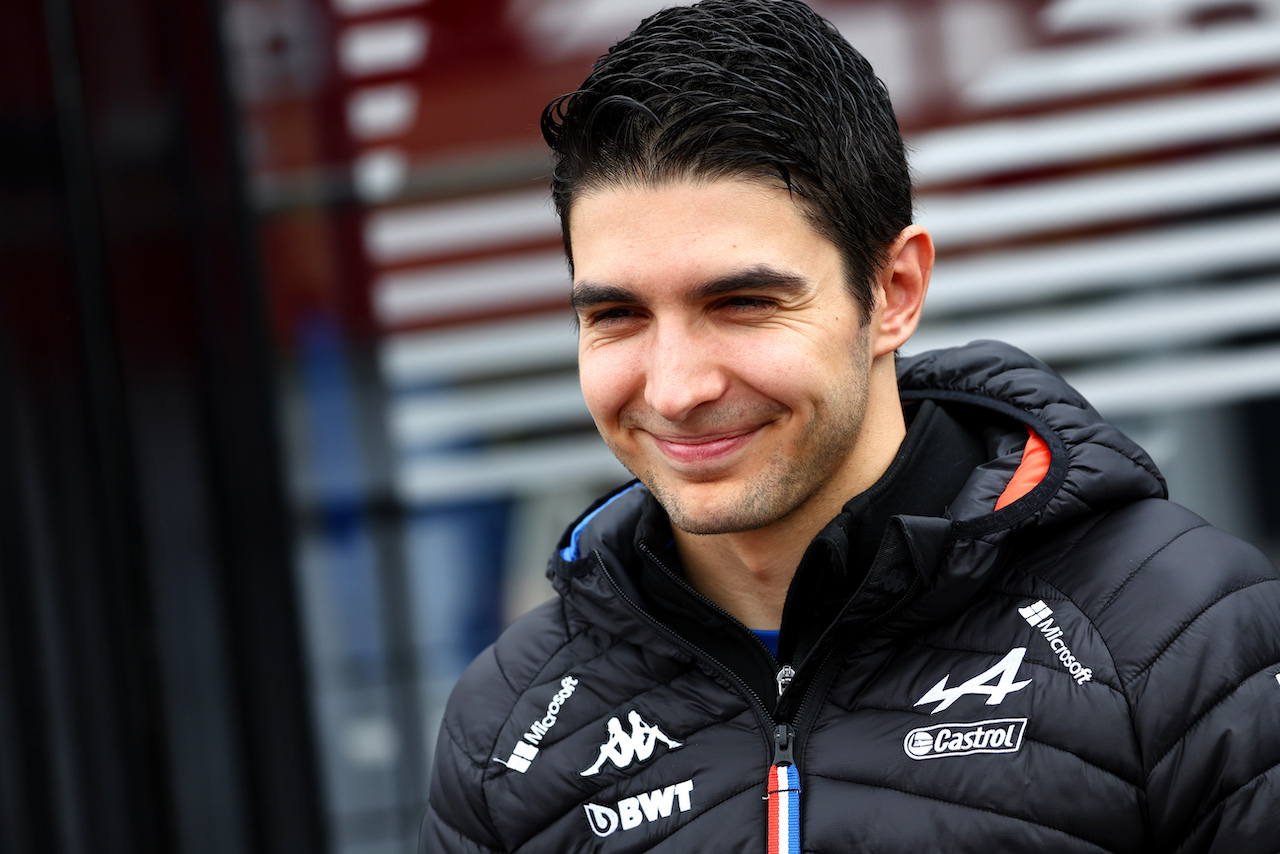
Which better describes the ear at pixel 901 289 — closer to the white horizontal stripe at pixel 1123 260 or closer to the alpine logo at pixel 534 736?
the alpine logo at pixel 534 736

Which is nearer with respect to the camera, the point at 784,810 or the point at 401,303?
the point at 784,810

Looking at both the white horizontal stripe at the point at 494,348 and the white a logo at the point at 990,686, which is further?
the white horizontal stripe at the point at 494,348

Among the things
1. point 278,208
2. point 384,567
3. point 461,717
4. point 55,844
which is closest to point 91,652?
point 55,844

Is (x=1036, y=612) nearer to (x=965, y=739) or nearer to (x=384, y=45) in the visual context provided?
(x=965, y=739)

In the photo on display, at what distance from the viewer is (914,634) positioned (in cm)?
137

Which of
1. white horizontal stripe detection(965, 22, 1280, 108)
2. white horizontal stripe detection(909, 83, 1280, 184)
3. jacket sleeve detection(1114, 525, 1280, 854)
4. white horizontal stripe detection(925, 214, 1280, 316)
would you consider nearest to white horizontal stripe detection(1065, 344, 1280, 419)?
white horizontal stripe detection(925, 214, 1280, 316)

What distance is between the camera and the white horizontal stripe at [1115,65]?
352cm

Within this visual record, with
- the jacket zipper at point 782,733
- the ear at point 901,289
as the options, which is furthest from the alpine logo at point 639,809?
the ear at point 901,289

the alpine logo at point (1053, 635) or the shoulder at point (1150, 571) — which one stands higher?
the shoulder at point (1150, 571)

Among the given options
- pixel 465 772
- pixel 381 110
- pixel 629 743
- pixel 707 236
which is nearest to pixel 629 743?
pixel 629 743

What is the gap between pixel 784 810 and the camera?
4.25 ft

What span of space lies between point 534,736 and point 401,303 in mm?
2438

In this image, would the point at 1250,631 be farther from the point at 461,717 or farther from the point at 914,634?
the point at 461,717

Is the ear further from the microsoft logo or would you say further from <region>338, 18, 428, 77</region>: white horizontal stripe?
<region>338, 18, 428, 77</region>: white horizontal stripe
